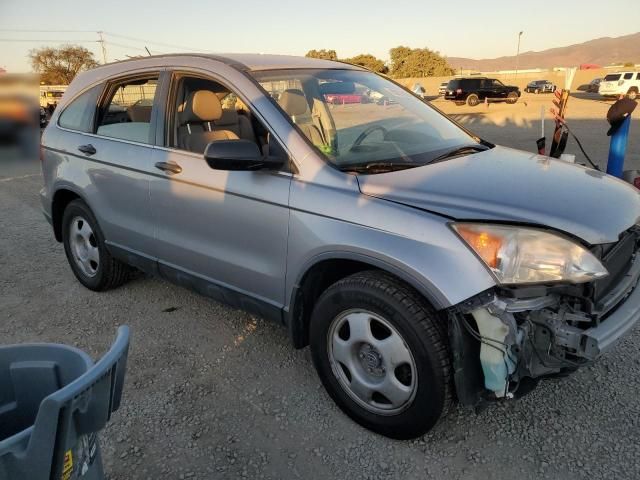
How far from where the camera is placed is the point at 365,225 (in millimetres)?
2393

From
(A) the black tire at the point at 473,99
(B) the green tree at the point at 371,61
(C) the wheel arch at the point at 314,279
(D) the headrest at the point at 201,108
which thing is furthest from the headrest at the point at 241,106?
(B) the green tree at the point at 371,61

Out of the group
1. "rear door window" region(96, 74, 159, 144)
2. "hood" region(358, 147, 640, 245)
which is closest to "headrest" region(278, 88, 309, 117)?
"hood" region(358, 147, 640, 245)

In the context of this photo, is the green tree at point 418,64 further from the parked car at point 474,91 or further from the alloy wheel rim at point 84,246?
the alloy wheel rim at point 84,246

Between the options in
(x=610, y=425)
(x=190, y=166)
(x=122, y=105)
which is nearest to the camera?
(x=610, y=425)

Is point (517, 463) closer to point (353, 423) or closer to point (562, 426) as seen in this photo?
point (562, 426)

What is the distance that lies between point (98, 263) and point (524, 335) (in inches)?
132

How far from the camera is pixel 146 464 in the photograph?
95.7 inches

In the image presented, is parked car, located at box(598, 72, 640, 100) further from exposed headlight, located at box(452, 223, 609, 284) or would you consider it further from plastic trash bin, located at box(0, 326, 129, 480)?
plastic trash bin, located at box(0, 326, 129, 480)

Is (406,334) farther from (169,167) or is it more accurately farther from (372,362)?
(169,167)

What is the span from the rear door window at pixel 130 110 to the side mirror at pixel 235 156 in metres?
1.01

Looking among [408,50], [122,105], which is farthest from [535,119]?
[408,50]

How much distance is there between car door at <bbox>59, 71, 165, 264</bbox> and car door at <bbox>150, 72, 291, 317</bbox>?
0.60 ft

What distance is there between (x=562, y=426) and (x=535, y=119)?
19.3 metres

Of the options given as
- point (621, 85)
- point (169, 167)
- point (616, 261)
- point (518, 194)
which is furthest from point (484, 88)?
point (518, 194)
